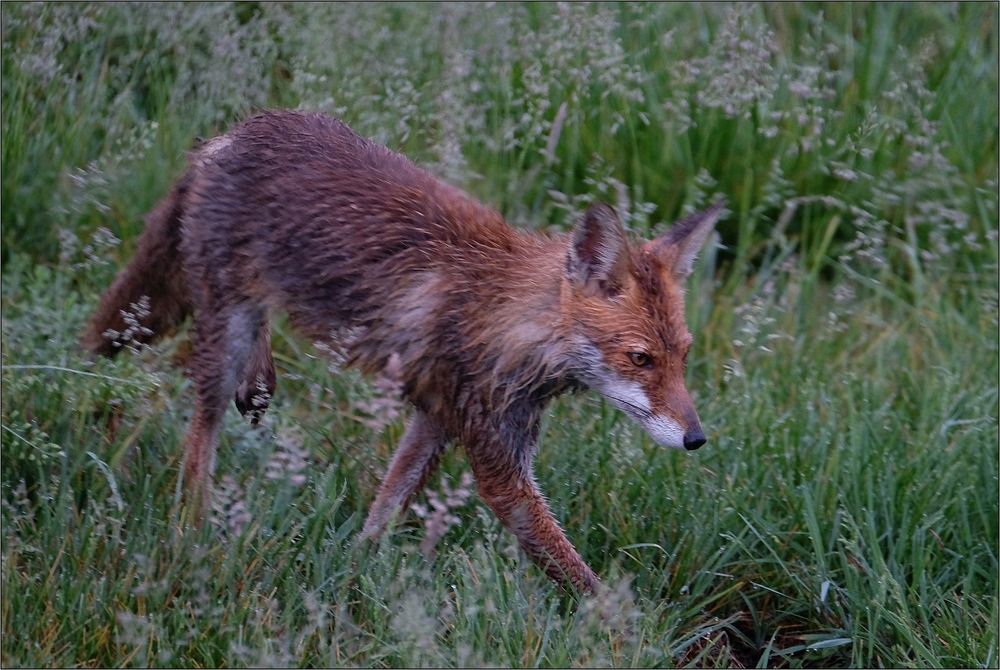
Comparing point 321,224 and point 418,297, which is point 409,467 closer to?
point 418,297

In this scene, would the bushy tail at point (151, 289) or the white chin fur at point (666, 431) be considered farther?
the bushy tail at point (151, 289)

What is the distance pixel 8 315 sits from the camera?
521 cm

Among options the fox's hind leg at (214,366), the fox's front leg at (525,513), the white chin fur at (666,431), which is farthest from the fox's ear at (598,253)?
the fox's hind leg at (214,366)

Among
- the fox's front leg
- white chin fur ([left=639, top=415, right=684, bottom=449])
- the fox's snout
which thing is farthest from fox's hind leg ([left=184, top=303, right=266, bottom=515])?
the fox's snout

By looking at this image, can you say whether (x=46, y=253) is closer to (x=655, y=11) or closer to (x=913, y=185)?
(x=655, y=11)

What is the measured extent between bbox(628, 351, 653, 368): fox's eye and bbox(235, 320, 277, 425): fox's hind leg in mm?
1407

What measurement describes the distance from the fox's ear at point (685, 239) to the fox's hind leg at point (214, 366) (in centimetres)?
144

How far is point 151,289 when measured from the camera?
465cm

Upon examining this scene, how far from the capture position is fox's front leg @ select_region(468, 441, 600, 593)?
3818 mm

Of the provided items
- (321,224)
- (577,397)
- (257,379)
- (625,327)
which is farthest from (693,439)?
(257,379)

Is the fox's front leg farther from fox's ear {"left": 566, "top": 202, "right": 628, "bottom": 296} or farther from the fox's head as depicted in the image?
fox's ear {"left": 566, "top": 202, "right": 628, "bottom": 296}

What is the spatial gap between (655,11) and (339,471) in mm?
3308

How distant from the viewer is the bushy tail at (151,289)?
4.56 meters

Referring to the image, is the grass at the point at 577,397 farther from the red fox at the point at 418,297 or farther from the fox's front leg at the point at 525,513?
the red fox at the point at 418,297
